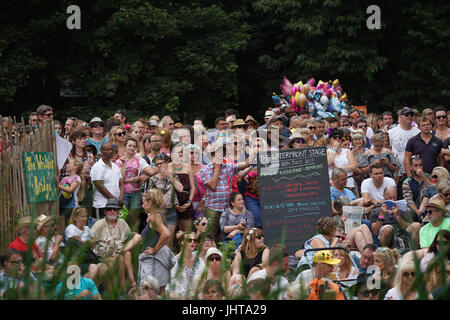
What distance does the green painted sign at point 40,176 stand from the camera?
898cm

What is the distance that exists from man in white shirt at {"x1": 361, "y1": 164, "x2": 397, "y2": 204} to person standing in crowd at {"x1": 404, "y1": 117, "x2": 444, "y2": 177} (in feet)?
3.98

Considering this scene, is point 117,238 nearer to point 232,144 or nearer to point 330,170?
point 232,144

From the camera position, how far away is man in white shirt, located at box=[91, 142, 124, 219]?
9.73m

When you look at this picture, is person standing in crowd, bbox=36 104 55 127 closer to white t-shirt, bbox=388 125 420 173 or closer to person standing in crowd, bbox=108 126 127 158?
person standing in crowd, bbox=108 126 127 158

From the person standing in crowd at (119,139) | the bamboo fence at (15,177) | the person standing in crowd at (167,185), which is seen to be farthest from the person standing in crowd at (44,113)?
the person standing in crowd at (167,185)

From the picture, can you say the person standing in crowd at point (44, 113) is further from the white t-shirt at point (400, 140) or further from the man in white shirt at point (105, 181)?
the white t-shirt at point (400, 140)

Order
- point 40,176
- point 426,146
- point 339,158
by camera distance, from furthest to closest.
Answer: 1. point 426,146
2. point 339,158
3. point 40,176

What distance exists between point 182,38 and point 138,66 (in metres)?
1.90

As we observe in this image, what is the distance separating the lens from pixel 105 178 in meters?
9.84

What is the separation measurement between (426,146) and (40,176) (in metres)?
5.26

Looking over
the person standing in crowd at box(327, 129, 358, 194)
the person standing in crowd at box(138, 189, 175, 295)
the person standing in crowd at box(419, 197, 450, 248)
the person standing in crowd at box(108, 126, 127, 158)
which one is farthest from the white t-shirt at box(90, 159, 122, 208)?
the person standing in crowd at box(419, 197, 450, 248)

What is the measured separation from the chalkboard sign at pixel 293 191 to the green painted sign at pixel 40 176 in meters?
2.58

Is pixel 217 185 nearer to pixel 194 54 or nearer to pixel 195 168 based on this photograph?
pixel 195 168

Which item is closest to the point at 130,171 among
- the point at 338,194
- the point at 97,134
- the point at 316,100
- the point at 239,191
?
the point at 97,134
